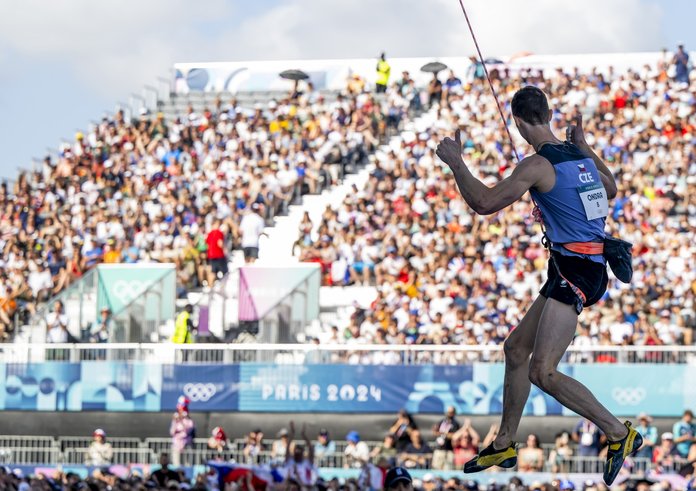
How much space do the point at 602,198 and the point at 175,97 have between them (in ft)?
111

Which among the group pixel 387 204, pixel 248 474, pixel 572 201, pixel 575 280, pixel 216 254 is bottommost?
pixel 248 474

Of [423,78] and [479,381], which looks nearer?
[479,381]

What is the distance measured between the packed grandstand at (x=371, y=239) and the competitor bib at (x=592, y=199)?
10.0 m

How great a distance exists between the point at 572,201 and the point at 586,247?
312 mm

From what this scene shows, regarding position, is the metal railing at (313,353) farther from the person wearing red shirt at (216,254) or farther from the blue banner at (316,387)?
the person wearing red shirt at (216,254)

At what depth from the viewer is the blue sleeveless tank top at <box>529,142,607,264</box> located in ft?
28.9

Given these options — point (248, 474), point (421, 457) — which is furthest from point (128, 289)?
point (248, 474)

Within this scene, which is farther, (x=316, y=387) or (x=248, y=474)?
(x=316, y=387)

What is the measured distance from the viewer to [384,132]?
1345 inches

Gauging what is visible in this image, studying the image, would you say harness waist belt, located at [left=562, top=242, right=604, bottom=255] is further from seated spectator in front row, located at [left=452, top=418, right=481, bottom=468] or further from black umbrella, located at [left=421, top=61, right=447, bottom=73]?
black umbrella, located at [left=421, top=61, right=447, bottom=73]

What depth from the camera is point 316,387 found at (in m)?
25.6

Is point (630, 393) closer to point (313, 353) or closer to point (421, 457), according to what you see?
point (421, 457)

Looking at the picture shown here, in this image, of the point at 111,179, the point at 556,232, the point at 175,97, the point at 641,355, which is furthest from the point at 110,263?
the point at 556,232

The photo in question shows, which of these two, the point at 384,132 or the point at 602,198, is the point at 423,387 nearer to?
the point at 384,132
